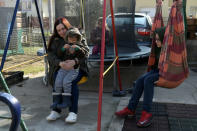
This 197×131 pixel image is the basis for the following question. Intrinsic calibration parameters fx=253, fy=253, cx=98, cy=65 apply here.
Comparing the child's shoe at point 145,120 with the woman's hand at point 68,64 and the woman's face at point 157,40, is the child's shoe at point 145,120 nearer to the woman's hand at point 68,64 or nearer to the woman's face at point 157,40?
the woman's face at point 157,40

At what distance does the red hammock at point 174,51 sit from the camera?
2850 mm

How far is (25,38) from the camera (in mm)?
9648

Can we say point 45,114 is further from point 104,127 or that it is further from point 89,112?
point 104,127

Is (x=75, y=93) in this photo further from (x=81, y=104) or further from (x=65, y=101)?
(x=81, y=104)

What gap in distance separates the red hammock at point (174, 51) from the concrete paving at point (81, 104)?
87 cm

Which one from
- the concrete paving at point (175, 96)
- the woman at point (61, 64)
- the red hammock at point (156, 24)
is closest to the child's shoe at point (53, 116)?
the woman at point (61, 64)

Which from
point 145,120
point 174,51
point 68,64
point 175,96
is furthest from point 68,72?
point 175,96

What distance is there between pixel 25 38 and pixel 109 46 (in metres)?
5.11

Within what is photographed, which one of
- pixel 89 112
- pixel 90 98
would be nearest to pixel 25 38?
pixel 90 98

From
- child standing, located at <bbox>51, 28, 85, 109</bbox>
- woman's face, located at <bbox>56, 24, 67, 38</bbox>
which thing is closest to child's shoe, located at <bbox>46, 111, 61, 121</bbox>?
child standing, located at <bbox>51, 28, 85, 109</bbox>

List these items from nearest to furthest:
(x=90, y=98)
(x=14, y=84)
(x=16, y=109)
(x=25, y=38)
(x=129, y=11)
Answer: (x=16, y=109) < (x=90, y=98) < (x=14, y=84) < (x=129, y=11) < (x=25, y=38)

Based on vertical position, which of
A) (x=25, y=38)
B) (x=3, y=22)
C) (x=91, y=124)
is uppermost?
(x=3, y=22)

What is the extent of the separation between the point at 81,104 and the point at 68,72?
2.94 ft

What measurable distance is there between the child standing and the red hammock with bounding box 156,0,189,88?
1128 mm
